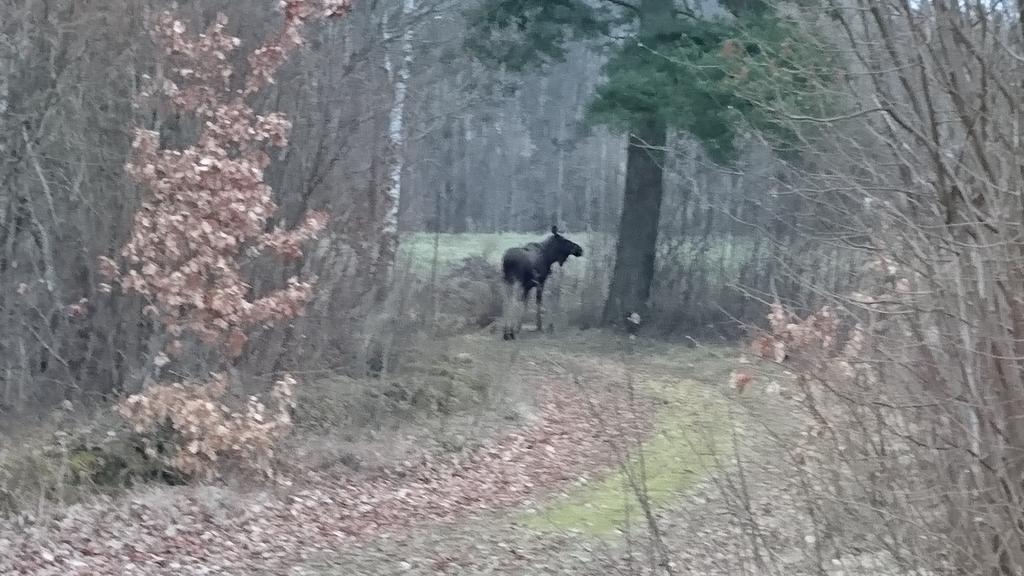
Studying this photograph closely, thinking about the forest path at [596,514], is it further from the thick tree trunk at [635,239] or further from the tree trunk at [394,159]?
the thick tree trunk at [635,239]

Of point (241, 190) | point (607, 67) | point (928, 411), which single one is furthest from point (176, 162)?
point (607, 67)

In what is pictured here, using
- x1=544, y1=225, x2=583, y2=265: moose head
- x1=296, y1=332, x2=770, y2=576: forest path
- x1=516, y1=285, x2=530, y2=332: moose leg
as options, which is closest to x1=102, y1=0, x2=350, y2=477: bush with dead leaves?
x1=296, y1=332, x2=770, y2=576: forest path

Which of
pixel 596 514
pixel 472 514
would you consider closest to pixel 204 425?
pixel 472 514

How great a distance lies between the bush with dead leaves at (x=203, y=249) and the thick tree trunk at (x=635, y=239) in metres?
12.4

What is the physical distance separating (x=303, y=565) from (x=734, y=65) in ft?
22.4

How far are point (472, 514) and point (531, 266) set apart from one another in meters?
11.6

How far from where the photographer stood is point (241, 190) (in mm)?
11297

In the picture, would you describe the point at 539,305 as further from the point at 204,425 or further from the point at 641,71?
the point at 204,425

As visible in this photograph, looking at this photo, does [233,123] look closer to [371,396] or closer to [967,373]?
[371,396]

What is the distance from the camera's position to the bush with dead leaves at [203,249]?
428 inches

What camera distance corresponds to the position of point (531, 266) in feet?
74.2

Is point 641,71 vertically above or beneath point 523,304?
above

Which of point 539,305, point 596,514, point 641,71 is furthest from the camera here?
point 539,305

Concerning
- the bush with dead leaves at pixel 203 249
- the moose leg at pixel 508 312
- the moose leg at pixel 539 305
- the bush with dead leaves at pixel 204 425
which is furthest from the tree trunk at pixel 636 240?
the bush with dead leaves at pixel 204 425
